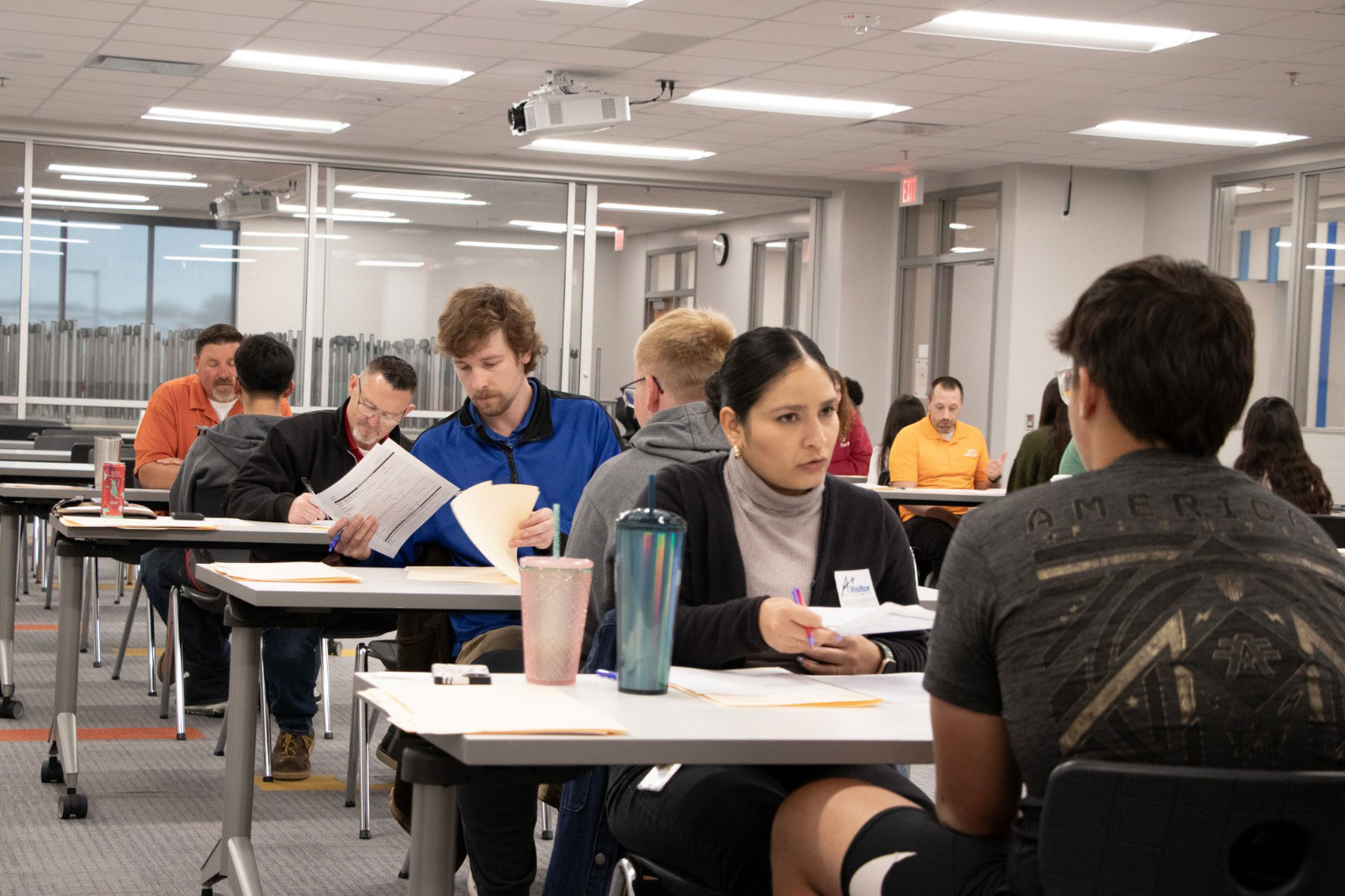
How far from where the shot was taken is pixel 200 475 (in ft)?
14.7

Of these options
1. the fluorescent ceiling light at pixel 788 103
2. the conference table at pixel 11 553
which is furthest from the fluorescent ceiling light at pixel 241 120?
the conference table at pixel 11 553

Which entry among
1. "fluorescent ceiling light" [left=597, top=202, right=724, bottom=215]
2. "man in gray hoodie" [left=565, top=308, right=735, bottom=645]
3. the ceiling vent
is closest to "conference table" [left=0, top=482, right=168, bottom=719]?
"man in gray hoodie" [left=565, top=308, right=735, bottom=645]

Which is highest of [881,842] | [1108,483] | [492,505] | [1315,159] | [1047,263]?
[1315,159]

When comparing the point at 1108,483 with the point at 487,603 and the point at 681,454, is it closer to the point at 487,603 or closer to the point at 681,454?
the point at 681,454

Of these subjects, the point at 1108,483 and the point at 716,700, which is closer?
the point at 1108,483

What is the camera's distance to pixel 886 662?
6.70 feet

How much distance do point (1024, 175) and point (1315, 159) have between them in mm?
2178

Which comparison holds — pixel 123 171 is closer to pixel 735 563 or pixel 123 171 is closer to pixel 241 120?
pixel 241 120

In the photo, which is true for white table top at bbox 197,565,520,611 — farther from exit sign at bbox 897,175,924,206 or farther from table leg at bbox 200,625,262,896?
exit sign at bbox 897,175,924,206

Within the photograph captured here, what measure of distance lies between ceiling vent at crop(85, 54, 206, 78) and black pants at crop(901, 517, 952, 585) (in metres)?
5.23

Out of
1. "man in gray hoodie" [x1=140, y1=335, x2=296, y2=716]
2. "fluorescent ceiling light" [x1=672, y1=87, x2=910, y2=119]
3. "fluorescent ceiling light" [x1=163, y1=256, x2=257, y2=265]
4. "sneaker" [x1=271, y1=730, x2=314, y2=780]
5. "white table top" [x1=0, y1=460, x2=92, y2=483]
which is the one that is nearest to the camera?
"sneaker" [x1=271, y1=730, x2=314, y2=780]

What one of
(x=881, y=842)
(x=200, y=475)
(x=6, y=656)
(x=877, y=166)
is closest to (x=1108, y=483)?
(x=881, y=842)

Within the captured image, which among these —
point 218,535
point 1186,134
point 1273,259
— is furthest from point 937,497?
point 1273,259

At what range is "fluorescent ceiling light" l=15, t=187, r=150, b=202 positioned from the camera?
1128 centimetres
